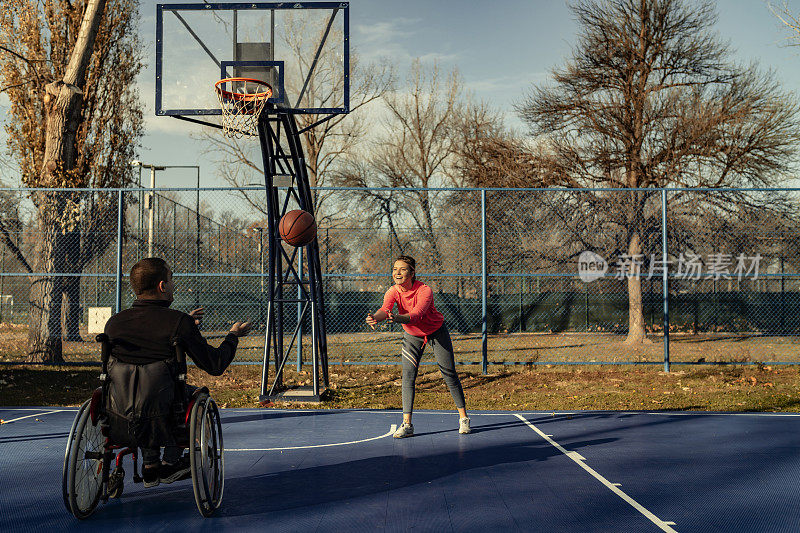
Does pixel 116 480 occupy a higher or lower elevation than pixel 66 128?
lower

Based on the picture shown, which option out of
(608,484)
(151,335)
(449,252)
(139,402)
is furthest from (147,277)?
(449,252)

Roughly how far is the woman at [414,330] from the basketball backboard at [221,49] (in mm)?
3104

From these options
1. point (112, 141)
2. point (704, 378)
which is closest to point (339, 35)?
point (704, 378)

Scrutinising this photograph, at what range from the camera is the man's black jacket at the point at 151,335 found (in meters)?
4.14

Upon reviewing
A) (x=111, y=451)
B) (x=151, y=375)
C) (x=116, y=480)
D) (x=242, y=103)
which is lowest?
(x=116, y=480)

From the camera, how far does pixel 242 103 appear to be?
859 cm

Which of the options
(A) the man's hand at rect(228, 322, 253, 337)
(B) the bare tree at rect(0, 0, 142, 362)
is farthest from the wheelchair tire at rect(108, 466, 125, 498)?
(B) the bare tree at rect(0, 0, 142, 362)

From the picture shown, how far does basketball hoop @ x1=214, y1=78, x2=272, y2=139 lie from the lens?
839 cm

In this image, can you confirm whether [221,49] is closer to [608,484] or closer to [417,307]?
[417,307]

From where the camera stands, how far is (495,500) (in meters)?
4.60

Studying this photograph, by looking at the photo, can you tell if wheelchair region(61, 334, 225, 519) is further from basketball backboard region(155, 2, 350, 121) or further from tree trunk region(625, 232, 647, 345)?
tree trunk region(625, 232, 647, 345)

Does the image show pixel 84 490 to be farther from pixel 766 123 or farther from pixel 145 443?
pixel 766 123

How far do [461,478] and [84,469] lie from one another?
2.66 m

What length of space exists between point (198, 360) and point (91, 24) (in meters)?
11.1
